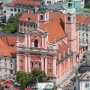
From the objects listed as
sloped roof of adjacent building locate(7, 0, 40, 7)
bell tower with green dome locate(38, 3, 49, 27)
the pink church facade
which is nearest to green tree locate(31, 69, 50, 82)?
the pink church facade

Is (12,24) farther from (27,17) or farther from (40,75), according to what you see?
(40,75)

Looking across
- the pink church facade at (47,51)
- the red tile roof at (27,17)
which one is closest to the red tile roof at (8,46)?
the pink church facade at (47,51)

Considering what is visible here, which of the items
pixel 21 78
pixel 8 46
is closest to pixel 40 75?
pixel 21 78

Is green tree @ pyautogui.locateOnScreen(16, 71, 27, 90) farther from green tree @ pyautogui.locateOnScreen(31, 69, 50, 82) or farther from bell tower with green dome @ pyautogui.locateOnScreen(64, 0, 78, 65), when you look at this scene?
bell tower with green dome @ pyautogui.locateOnScreen(64, 0, 78, 65)

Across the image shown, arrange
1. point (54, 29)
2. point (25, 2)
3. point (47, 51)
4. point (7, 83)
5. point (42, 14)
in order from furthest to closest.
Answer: point (25, 2) → point (42, 14) → point (54, 29) → point (7, 83) → point (47, 51)

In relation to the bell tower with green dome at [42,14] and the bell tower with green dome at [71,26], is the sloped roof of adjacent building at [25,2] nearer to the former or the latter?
the bell tower with green dome at [42,14]

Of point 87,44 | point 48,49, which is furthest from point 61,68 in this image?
point 87,44
